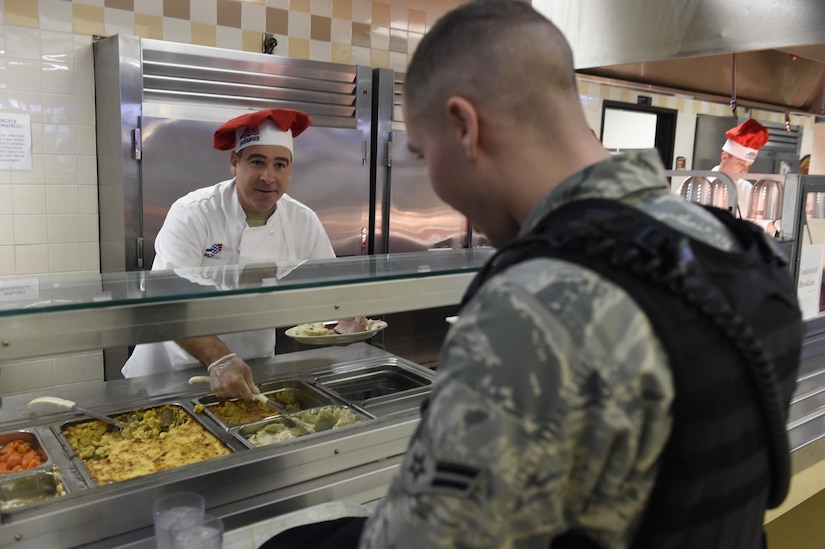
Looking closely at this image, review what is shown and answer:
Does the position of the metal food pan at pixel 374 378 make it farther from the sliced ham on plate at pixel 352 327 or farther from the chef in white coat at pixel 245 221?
the chef in white coat at pixel 245 221

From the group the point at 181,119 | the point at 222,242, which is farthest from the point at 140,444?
the point at 181,119

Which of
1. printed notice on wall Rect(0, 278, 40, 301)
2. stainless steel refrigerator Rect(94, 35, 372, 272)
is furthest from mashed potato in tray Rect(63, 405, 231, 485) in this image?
stainless steel refrigerator Rect(94, 35, 372, 272)

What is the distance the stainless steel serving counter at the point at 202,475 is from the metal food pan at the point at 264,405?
0.12 feet

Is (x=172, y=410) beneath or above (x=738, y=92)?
beneath

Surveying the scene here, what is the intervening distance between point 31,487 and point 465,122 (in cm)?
132

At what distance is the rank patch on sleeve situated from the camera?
0.68m

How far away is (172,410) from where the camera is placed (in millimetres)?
1935

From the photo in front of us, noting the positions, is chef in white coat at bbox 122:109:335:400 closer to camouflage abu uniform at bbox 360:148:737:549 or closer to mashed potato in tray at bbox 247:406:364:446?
mashed potato in tray at bbox 247:406:364:446

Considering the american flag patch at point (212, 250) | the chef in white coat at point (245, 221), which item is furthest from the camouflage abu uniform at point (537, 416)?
the american flag patch at point (212, 250)

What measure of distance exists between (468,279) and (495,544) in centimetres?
117

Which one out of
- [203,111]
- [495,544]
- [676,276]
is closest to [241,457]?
[495,544]

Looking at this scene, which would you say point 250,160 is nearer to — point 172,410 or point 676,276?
point 172,410

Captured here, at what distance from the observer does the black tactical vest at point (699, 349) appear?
2.29 ft

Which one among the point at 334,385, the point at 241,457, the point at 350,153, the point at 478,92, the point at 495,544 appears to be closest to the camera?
the point at 495,544
